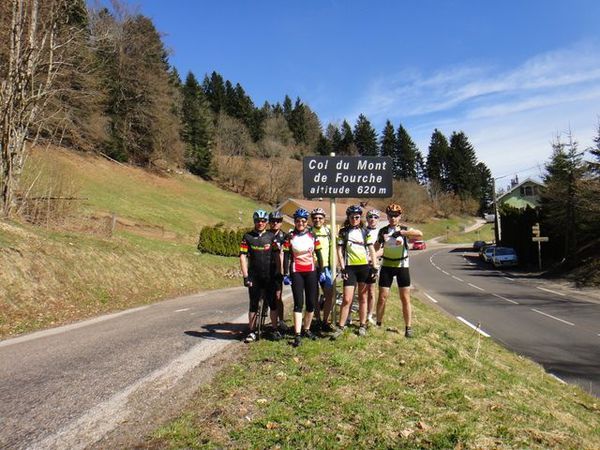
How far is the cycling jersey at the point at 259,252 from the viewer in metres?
6.68

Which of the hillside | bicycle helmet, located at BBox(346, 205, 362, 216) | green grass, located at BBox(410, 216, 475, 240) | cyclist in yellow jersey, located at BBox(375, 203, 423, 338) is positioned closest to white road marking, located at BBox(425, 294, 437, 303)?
the hillside

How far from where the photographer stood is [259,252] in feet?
21.9

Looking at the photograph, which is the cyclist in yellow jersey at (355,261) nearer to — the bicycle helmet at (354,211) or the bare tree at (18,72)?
the bicycle helmet at (354,211)

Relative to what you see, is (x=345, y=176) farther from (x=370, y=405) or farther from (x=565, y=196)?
(x=565, y=196)

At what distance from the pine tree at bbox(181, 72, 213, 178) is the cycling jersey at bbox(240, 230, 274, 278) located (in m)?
56.6

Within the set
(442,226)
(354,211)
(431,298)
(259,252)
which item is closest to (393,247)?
(354,211)

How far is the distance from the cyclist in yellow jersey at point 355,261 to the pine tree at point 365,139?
9921 centimetres

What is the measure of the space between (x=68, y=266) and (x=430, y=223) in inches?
3420

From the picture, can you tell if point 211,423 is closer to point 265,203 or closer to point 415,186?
point 265,203

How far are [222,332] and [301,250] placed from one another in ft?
8.18

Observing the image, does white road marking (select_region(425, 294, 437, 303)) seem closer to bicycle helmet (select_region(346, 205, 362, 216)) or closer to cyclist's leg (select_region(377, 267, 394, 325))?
cyclist's leg (select_region(377, 267, 394, 325))

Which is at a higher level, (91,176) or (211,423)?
(91,176)

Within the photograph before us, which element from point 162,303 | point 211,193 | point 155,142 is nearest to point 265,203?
point 211,193

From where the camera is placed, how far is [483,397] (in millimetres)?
4828
